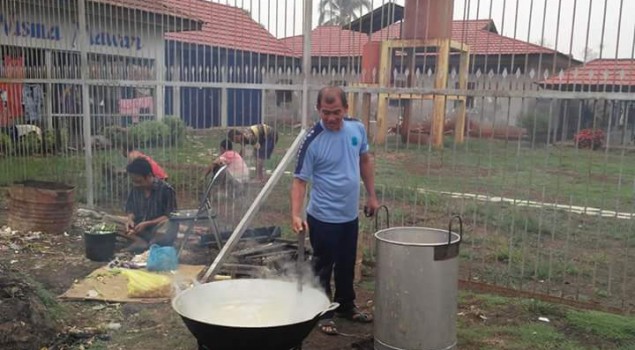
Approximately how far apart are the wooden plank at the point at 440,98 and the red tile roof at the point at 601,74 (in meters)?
0.91

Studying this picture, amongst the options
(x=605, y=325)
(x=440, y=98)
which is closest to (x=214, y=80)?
(x=440, y=98)

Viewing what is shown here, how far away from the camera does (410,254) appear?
3508 mm

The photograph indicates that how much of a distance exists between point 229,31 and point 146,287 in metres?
2.98

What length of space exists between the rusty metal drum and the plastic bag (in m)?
2.48

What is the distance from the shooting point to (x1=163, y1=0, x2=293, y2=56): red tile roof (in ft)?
19.3

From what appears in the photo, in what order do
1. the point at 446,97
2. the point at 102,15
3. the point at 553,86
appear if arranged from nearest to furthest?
the point at 553,86
the point at 446,97
the point at 102,15

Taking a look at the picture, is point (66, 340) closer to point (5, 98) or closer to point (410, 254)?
point (410, 254)

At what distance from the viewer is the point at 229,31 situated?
20.4ft

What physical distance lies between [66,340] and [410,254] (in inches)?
99.6

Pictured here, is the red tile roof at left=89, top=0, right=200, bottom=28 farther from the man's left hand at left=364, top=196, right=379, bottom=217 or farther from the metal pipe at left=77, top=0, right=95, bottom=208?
the man's left hand at left=364, top=196, right=379, bottom=217

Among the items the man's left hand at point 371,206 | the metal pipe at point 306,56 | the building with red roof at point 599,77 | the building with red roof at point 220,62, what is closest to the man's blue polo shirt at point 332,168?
the man's left hand at point 371,206

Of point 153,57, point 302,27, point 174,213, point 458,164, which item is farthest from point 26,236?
point 458,164

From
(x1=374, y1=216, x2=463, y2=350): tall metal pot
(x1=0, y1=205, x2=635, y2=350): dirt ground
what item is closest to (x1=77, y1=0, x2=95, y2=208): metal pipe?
(x1=0, y1=205, x2=635, y2=350): dirt ground

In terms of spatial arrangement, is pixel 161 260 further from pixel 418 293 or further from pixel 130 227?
pixel 418 293
